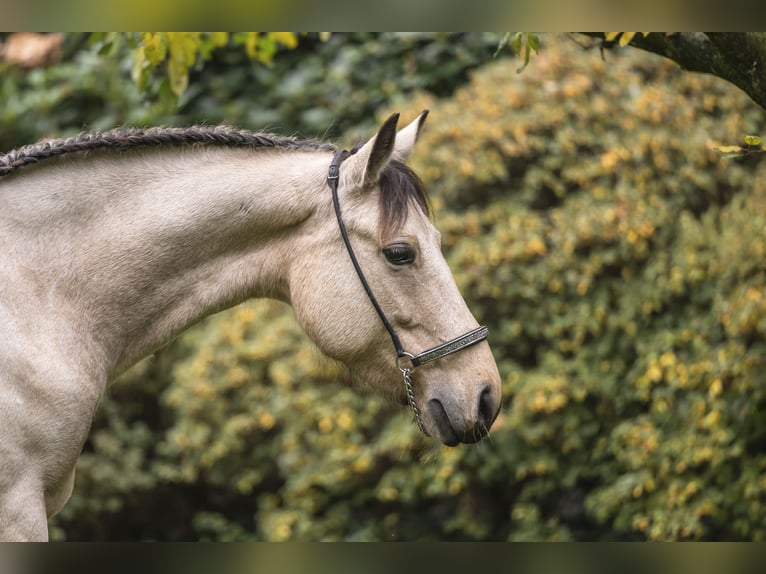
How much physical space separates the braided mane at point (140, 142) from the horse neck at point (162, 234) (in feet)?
0.13

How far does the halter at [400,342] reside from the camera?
2758mm

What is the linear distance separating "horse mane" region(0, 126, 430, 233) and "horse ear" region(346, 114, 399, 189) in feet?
0.16

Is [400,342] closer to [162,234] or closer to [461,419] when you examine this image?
[461,419]

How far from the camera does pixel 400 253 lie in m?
2.84

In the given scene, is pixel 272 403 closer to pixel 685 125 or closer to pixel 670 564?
pixel 685 125

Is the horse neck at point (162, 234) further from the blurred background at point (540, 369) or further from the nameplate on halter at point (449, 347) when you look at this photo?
the blurred background at point (540, 369)

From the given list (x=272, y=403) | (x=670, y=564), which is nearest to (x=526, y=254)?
(x=272, y=403)

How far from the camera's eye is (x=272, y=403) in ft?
19.5

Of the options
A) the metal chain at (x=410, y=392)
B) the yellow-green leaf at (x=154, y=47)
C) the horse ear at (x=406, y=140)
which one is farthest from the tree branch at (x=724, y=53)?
the yellow-green leaf at (x=154, y=47)

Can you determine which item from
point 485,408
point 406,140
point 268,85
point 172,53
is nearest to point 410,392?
point 485,408

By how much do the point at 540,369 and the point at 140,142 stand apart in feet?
10.9

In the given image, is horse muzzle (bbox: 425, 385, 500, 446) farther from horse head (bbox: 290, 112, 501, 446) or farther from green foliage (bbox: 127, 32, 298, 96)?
green foliage (bbox: 127, 32, 298, 96)

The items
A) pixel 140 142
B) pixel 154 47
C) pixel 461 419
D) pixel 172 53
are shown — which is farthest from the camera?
pixel 172 53

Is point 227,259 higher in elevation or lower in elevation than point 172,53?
lower
